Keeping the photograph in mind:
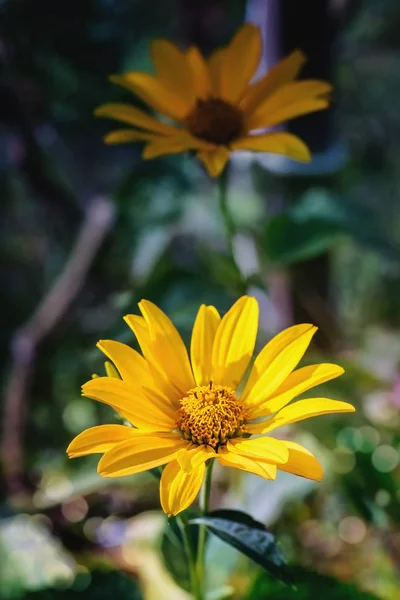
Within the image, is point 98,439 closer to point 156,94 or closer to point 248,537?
point 248,537

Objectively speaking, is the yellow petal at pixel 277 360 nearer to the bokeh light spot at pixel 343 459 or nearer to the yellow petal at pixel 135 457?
the yellow petal at pixel 135 457

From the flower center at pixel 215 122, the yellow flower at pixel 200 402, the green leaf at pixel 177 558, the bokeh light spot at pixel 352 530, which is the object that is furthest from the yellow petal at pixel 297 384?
the bokeh light spot at pixel 352 530

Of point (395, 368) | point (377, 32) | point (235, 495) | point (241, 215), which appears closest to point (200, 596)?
point (235, 495)

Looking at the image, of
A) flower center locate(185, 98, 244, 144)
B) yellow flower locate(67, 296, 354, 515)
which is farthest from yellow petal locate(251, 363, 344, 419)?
flower center locate(185, 98, 244, 144)

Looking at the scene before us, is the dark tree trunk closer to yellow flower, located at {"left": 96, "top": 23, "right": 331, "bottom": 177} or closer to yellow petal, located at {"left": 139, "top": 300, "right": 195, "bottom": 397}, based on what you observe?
yellow flower, located at {"left": 96, "top": 23, "right": 331, "bottom": 177}

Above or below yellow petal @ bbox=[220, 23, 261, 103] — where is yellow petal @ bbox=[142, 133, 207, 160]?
below

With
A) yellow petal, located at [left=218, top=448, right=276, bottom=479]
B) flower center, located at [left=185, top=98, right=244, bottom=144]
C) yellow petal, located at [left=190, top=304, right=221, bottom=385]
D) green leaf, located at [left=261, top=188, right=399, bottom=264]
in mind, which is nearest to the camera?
yellow petal, located at [left=218, top=448, right=276, bottom=479]
